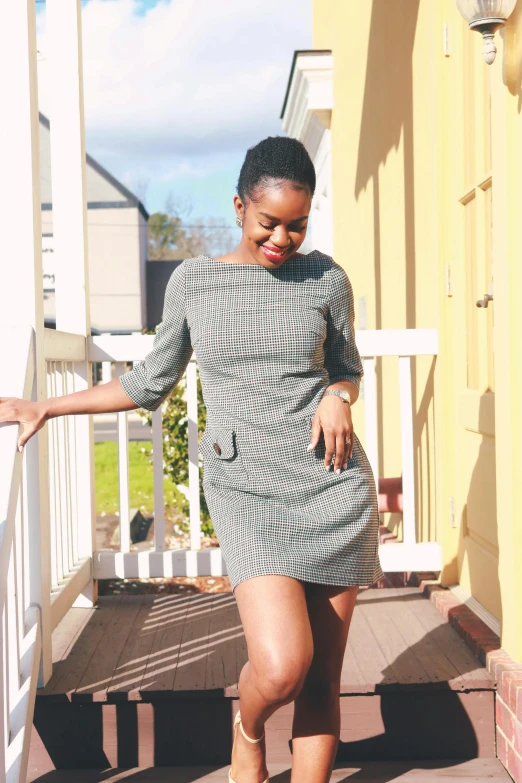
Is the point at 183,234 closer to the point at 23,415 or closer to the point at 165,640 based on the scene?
the point at 165,640

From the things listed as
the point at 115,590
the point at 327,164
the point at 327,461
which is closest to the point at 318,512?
the point at 327,461

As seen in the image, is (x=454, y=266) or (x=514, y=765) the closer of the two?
(x=514, y=765)

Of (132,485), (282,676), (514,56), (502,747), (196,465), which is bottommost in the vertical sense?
(132,485)

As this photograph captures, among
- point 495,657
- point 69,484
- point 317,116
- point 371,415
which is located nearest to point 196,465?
point 69,484

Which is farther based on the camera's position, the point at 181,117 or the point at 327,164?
the point at 181,117

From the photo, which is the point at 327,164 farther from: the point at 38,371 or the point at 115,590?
the point at 38,371

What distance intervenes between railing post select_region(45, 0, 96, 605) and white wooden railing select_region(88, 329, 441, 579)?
0.39 feet

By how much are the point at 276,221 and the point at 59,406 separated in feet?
2.29

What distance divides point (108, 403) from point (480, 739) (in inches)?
59.8

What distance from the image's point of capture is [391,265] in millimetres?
5180

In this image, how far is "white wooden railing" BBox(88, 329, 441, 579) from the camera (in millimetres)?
3799

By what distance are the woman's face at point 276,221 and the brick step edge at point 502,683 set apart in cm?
136

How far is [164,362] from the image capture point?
2270 millimetres

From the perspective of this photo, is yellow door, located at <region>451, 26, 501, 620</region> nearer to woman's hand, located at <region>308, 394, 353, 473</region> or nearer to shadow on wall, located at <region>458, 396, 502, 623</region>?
shadow on wall, located at <region>458, 396, 502, 623</region>
